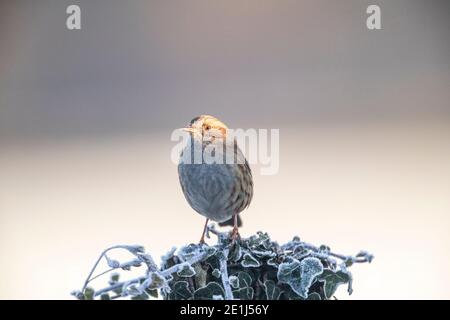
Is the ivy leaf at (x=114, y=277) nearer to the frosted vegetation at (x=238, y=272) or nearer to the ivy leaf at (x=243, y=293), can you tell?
the frosted vegetation at (x=238, y=272)

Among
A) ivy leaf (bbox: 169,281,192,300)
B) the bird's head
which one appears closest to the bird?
the bird's head

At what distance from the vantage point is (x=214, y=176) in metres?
1.16

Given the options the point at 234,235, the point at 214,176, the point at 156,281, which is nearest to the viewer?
the point at 156,281

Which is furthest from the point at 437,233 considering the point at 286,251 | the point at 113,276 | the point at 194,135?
the point at 113,276

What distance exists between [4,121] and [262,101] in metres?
0.72

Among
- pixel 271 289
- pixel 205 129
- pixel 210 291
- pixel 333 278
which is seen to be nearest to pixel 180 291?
pixel 210 291

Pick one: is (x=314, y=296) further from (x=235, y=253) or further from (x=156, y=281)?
(x=156, y=281)

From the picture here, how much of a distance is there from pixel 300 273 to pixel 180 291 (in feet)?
0.75

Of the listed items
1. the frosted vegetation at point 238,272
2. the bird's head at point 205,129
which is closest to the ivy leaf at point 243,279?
the frosted vegetation at point 238,272

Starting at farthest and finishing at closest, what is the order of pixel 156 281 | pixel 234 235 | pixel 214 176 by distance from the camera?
pixel 214 176, pixel 234 235, pixel 156 281

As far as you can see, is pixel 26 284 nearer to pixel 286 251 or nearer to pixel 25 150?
pixel 25 150

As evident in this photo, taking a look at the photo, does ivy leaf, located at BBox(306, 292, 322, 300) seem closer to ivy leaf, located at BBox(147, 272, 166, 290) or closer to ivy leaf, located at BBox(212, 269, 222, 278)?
ivy leaf, located at BBox(212, 269, 222, 278)

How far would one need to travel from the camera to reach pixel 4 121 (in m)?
1.41

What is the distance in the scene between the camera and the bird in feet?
3.79
